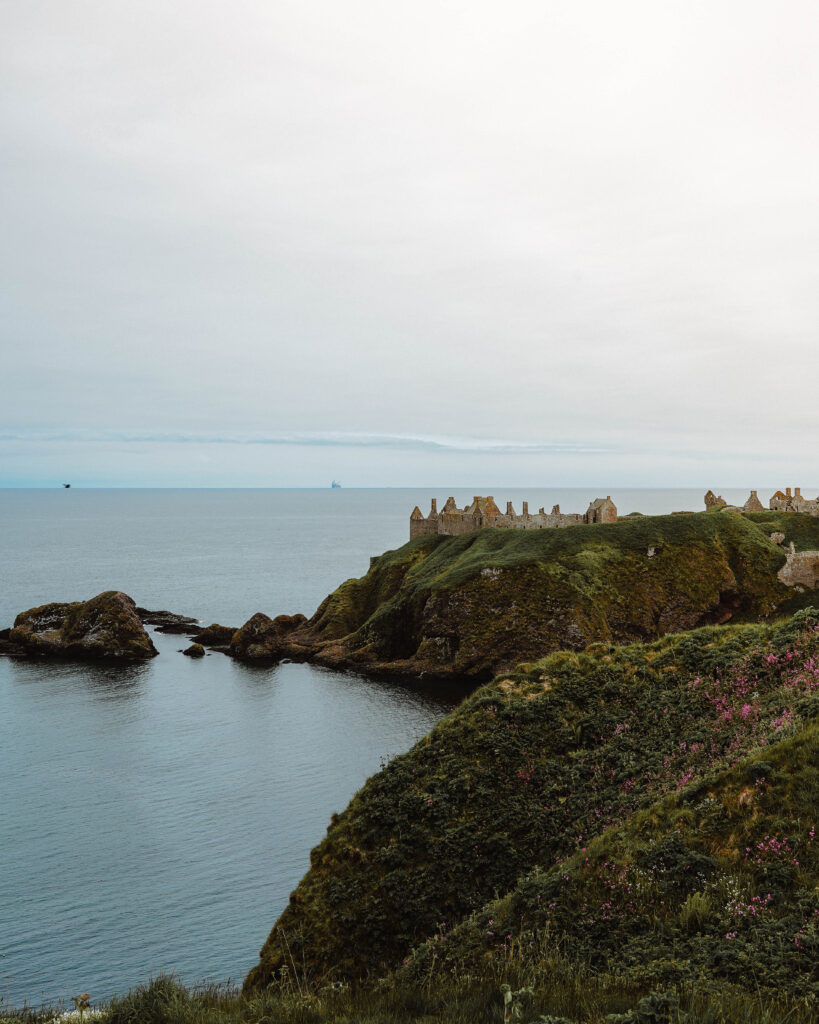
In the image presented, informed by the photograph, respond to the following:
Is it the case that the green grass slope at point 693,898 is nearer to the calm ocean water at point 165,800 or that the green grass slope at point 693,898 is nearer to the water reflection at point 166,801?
the calm ocean water at point 165,800

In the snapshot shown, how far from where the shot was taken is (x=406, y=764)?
84.0ft

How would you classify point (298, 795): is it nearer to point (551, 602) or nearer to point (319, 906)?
point (319, 906)

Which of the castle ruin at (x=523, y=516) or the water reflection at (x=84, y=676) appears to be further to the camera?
the castle ruin at (x=523, y=516)

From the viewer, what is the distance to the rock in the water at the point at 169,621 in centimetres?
10650

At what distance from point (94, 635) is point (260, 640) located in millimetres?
22613

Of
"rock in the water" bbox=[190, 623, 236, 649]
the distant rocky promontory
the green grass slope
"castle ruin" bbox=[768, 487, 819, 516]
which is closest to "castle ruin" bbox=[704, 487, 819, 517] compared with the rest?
"castle ruin" bbox=[768, 487, 819, 516]

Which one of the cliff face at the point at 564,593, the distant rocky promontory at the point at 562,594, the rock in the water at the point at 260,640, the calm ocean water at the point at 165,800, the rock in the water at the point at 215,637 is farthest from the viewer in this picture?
the rock in the water at the point at 215,637

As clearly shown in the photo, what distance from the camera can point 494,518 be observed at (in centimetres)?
10006

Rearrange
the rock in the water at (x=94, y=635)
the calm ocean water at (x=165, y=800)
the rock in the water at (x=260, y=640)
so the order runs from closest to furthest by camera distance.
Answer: the calm ocean water at (x=165, y=800) < the rock in the water at (x=260, y=640) < the rock in the water at (x=94, y=635)

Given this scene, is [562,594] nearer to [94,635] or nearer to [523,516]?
[523,516]

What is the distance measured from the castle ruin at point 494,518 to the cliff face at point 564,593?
15.5 feet

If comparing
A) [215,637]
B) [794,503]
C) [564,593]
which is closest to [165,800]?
[564,593]

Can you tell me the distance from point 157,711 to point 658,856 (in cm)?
6160

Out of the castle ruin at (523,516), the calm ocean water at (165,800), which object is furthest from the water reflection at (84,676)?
the castle ruin at (523,516)
